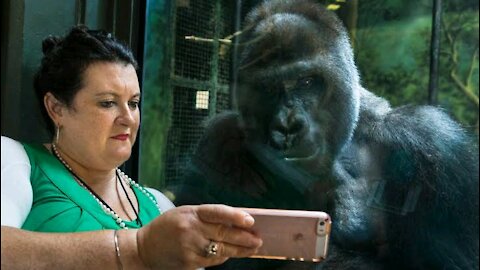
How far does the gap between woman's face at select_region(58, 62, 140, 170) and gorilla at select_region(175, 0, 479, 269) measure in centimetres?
45

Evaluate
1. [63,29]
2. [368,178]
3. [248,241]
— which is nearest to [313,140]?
[368,178]

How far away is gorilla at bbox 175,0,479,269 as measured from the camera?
1.35m

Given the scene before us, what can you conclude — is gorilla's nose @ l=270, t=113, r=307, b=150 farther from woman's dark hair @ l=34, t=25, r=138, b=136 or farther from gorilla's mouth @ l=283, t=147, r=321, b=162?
woman's dark hair @ l=34, t=25, r=138, b=136

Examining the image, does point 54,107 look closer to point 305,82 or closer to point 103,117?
point 103,117

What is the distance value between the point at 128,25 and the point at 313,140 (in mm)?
705

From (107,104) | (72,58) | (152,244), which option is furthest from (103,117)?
(152,244)

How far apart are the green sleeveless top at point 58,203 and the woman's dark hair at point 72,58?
0.15 m

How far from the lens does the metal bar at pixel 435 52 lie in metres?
1.23

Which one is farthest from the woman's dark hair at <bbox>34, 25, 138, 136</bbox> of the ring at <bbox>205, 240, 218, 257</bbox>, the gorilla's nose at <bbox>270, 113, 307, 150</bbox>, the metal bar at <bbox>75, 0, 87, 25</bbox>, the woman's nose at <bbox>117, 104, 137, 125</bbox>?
the ring at <bbox>205, 240, 218, 257</bbox>

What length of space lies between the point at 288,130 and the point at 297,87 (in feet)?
0.47

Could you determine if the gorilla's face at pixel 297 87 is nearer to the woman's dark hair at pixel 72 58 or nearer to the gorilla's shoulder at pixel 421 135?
the gorilla's shoulder at pixel 421 135

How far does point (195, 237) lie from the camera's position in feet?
2.81

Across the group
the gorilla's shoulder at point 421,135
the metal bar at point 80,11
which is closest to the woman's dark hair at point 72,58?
the metal bar at point 80,11

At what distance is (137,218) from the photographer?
4.05 feet
